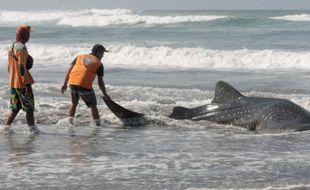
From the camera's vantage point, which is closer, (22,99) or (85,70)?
(22,99)

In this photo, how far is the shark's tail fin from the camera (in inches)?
465

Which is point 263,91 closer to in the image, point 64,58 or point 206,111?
point 206,111

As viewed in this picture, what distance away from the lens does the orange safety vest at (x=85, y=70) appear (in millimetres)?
10961

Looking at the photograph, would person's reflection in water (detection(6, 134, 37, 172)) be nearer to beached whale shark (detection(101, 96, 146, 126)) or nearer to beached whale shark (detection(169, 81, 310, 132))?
beached whale shark (detection(101, 96, 146, 126))

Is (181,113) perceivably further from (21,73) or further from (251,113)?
(21,73)

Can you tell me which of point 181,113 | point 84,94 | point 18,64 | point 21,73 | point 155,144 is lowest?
point 155,144

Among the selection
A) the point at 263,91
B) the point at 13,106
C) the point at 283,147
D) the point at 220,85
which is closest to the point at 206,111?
the point at 220,85

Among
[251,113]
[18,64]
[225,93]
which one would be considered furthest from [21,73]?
[251,113]

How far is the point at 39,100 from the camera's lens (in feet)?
46.4

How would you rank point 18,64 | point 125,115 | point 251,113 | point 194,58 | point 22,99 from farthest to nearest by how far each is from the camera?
point 194,58, point 125,115, point 251,113, point 22,99, point 18,64

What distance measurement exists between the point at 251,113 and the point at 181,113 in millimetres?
1343

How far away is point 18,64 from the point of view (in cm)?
980

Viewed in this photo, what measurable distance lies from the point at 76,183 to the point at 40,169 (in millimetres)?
832

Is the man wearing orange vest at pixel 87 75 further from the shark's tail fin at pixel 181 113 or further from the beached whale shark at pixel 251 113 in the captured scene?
the beached whale shark at pixel 251 113
